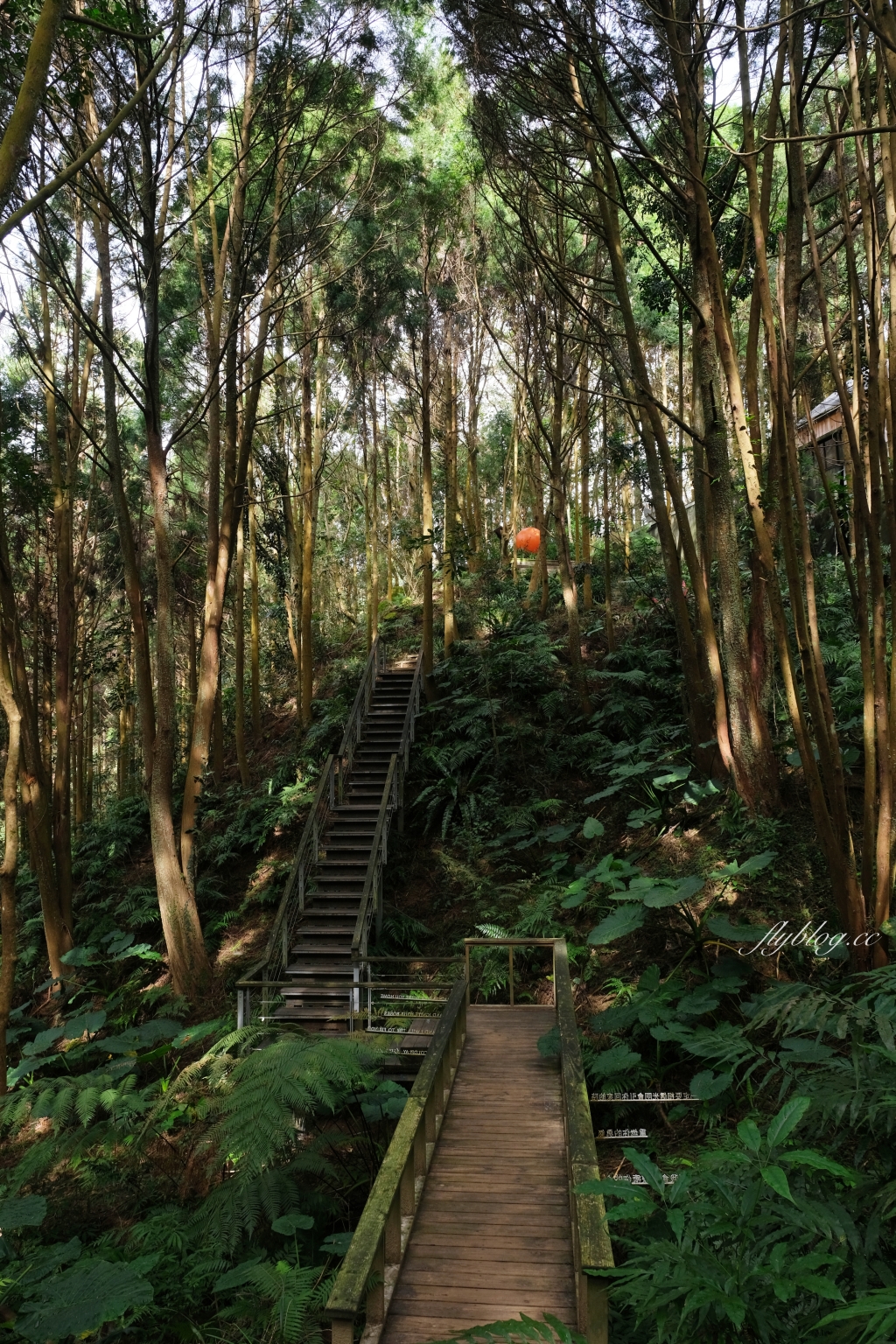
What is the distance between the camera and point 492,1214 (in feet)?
12.2

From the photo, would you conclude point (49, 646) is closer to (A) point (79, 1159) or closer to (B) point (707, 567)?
(A) point (79, 1159)

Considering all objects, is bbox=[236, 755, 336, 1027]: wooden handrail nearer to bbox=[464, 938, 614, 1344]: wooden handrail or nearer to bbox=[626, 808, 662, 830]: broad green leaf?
bbox=[464, 938, 614, 1344]: wooden handrail

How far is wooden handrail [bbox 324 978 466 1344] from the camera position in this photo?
2.62 m

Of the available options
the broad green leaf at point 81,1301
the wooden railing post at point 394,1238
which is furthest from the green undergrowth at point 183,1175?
the wooden railing post at point 394,1238

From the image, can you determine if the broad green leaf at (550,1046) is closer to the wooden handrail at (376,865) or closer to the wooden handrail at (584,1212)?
the wooden handrail at (584,1212)

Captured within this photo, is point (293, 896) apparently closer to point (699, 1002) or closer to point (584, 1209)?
point (699, 1002)

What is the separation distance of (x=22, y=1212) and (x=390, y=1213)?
1.86 metres

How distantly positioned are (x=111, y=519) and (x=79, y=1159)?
586 inches

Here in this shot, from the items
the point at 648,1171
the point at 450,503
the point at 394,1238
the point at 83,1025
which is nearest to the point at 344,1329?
the point at 394,1238

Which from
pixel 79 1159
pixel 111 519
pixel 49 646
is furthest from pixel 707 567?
pixel 111 519

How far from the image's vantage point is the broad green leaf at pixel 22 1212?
11.5 feet

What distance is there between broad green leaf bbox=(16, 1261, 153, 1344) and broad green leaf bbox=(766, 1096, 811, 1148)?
2410 millimetres

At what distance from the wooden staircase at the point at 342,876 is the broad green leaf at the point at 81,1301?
3.84 meters

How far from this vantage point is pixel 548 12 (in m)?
7.06
